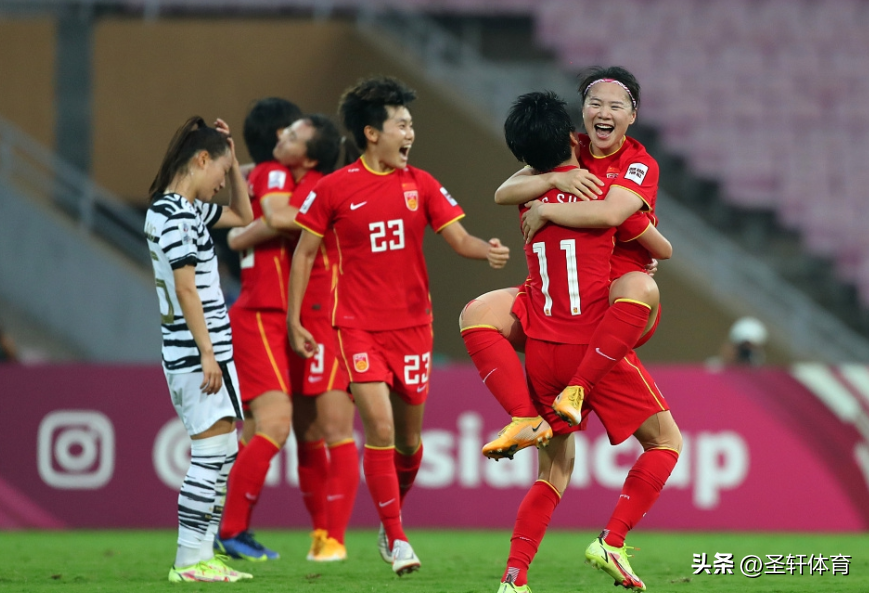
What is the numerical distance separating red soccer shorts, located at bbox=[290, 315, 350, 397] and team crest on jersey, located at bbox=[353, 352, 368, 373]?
0.81 meters

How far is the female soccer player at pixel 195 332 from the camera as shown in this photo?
5.16m

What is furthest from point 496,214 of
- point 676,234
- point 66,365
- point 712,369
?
point 66,365

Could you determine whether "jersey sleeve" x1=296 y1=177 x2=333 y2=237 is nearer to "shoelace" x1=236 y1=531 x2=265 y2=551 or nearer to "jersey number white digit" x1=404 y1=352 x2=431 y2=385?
"jersey number white digit" x1=404 y1=352 x2=431 y2=385

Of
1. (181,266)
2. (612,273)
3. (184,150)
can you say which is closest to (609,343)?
(612,273)

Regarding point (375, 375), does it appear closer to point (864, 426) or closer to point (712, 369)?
point (712, 369)

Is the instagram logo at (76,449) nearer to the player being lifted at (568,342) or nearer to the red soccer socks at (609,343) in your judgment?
the player being lifted at (568,342)

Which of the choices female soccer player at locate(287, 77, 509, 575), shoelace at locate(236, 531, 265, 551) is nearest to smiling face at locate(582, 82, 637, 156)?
female soccer player at locate(287, 77, 509, 575)

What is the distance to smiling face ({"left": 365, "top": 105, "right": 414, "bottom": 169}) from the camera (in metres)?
5.70

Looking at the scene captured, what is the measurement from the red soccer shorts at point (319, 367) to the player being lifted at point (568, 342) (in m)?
1.92

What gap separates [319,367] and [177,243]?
143 centimetres

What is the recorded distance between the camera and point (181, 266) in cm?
514

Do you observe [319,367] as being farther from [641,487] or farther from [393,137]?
[641,487]

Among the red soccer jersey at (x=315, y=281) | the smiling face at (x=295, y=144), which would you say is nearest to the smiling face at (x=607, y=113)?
the red soccer jersey at (x=315, y=281)

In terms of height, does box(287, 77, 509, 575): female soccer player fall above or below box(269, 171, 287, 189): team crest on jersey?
below
